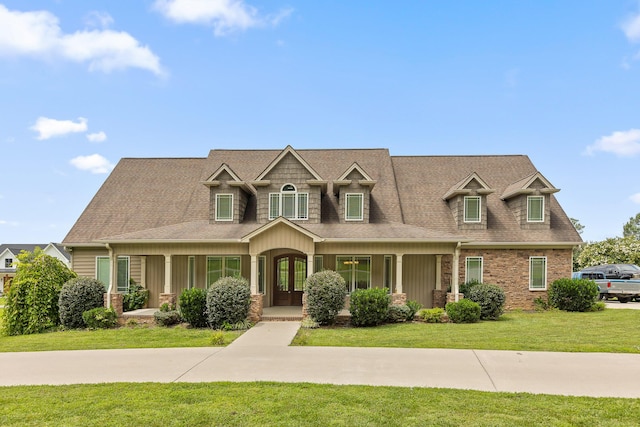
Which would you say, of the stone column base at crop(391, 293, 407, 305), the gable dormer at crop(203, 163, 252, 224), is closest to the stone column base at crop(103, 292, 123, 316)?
the gable dormer at crop(203, 163, 252, 224)

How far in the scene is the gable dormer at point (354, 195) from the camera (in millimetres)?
17594

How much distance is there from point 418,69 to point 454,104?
298 cm

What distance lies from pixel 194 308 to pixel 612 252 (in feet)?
106

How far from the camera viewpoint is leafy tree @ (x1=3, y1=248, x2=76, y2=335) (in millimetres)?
14188

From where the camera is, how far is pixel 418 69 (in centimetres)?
1839

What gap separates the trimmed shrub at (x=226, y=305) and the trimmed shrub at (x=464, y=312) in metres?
7.15

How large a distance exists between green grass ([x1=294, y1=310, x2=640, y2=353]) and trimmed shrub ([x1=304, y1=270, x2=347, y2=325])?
0.58m

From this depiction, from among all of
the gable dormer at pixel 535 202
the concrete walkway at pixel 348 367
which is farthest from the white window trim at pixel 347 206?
the concrete walkway at pixel 348 367

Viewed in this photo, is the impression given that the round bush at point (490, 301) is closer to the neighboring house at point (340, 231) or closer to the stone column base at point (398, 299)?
the neighboring house at point (340, 231)

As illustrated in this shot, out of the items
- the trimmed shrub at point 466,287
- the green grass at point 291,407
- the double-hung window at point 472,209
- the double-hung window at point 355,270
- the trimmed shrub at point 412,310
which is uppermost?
the double-hung window at point 472,209

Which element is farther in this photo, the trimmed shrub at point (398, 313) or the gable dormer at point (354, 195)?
the gable dormer at point (354, 195)

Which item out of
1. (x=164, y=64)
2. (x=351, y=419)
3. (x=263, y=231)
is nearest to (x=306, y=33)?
(x=164, y=64)

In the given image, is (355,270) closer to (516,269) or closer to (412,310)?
(412,310)

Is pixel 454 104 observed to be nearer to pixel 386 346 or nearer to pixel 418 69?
pixel 418 69
